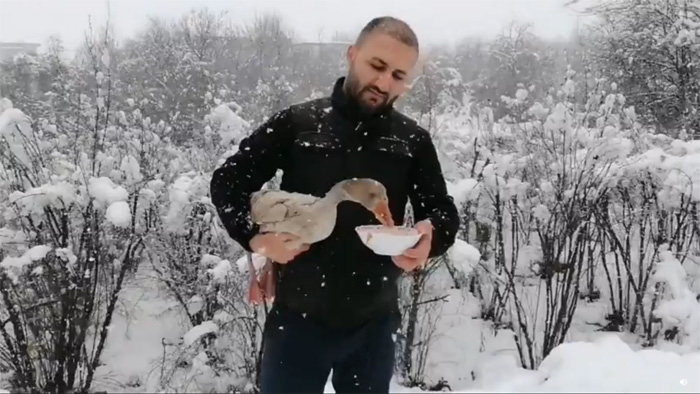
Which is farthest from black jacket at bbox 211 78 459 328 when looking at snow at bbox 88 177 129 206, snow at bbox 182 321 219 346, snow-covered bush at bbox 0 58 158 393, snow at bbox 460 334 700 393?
snow at bbox 182 321 219 346

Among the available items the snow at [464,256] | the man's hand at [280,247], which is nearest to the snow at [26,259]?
the snow at [464,256]

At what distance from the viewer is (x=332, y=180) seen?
2.66 ft

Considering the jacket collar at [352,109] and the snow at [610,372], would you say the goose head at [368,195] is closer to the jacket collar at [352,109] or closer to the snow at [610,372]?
the jacket collar at [352,109]

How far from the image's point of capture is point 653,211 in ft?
11.8

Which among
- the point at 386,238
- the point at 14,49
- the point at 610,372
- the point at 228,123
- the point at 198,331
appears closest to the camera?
the point at 386,238

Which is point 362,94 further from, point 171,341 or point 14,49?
point 14,49

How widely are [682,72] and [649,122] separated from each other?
438mm

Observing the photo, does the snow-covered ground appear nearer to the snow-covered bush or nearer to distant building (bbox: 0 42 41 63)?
the snow-covered bush

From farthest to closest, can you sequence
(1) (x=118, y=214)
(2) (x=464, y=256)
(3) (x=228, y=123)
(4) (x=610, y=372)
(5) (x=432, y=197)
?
1. (3) (x=228, y=123)
2. (2) (x=464, y=256)
3. (1) (x=118, y=214)
4. (4) (x=610, y=372)
5. (5) (x=432, y=197)

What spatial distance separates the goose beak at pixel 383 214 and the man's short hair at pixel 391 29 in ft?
0.68

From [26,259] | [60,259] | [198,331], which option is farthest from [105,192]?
[198,331]

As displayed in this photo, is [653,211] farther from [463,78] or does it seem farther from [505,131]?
[463,78]

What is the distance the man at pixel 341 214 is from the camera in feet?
2.64

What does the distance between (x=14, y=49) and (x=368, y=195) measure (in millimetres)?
3629
